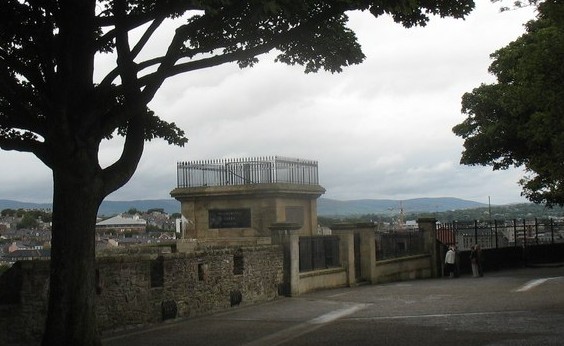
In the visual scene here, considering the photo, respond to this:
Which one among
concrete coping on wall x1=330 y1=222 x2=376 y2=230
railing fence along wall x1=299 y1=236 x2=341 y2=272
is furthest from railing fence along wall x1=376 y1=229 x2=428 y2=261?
railing fence along wall x1=299 y1=236 x2=341 y2=272

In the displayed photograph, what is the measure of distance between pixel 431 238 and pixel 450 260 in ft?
5.80

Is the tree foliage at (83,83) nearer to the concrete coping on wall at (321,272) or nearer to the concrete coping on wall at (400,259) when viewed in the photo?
the concrete coping on wall at (321,272)

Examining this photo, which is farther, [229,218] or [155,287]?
[229,218]

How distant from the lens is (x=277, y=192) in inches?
894

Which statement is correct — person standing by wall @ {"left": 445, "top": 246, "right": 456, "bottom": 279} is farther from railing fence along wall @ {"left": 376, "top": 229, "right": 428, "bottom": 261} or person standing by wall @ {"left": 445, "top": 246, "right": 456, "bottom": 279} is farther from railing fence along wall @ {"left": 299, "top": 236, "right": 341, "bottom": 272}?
railing fence along wall @ {"left": 299, "top": 236, "right": 341, "bottom": 272}

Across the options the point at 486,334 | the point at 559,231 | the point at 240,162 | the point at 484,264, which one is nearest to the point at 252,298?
the point at 240,162

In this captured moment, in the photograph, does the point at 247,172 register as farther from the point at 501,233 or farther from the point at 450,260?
the point at 501,233

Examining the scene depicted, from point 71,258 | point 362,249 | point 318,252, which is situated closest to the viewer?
point 71,258

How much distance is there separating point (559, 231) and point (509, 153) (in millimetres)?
9121

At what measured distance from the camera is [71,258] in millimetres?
10766

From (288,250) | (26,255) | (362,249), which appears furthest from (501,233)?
(26,255)

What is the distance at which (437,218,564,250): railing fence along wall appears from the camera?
35.2 metres

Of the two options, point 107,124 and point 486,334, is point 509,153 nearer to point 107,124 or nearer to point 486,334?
point 486,334

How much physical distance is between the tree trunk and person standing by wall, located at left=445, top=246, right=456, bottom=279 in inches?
872
